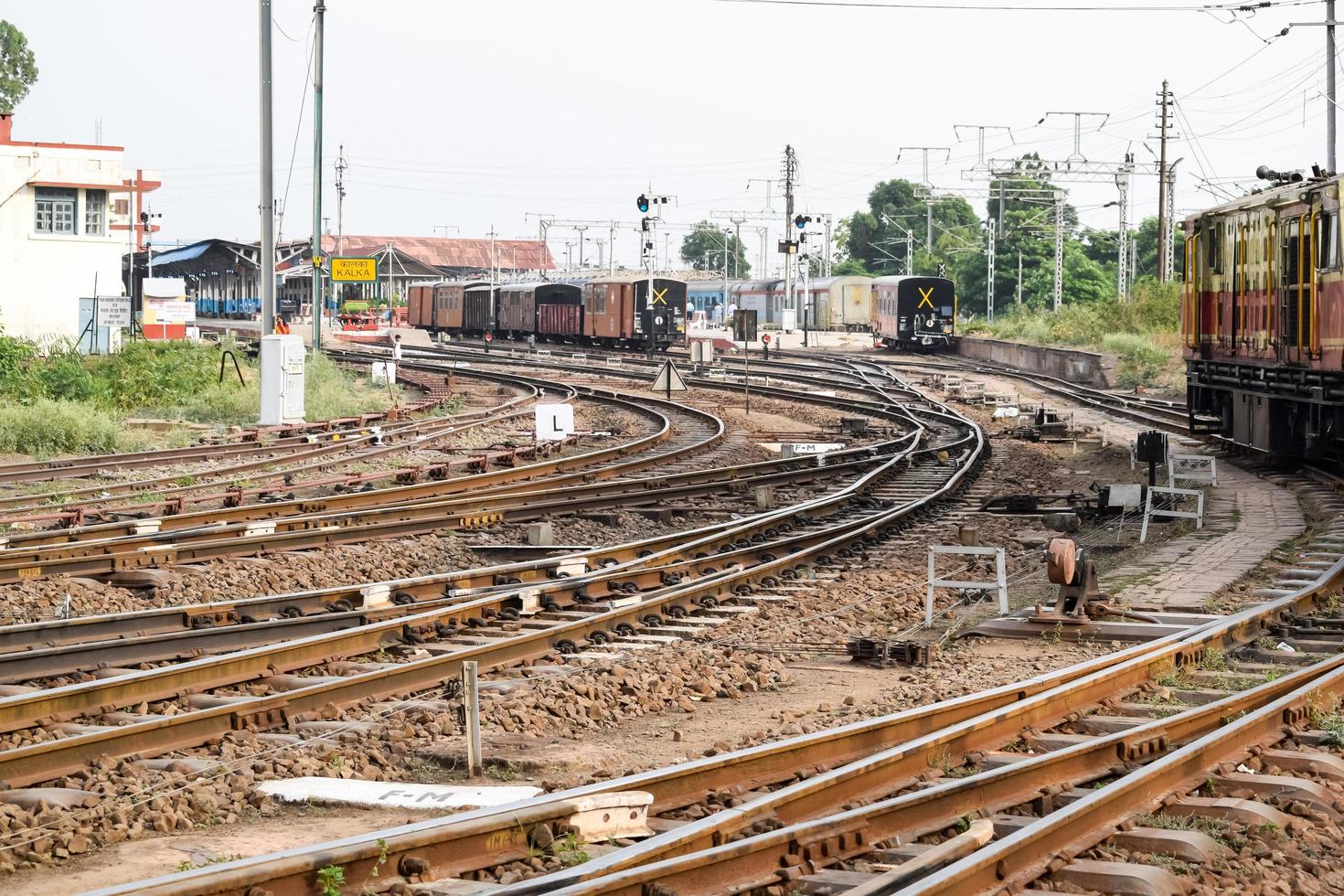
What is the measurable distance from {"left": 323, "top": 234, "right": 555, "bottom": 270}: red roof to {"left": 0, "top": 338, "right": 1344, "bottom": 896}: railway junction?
394 feet

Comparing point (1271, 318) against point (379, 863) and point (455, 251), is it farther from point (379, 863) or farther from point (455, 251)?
point (455, 251)

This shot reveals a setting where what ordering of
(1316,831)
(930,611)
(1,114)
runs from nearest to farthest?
(1316,831), (930,611), (1,114)

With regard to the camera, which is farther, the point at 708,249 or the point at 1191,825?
the point at 708,249

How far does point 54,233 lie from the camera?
48594mm

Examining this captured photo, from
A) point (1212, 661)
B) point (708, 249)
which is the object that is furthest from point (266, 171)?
point (708, 249)

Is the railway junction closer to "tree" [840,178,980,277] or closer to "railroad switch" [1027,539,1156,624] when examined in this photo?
"railroad switch" [1027,539,1156,624]

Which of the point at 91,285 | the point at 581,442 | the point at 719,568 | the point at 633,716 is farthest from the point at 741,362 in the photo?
the point at 633,716

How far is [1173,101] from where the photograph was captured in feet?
189

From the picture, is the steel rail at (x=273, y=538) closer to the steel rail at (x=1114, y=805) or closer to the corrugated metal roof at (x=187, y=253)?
the steel rail at (x=1114, y=805)

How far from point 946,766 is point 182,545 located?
305 inches

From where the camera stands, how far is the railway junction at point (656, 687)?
5930mm

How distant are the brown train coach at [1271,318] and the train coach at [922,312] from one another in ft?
117

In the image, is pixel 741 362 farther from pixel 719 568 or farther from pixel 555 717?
pixel 555 717

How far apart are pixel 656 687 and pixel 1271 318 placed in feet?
47.7
